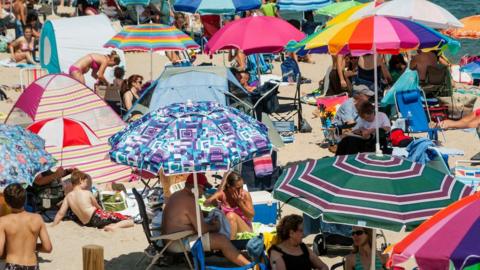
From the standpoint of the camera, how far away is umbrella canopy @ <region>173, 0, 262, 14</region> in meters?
17.4

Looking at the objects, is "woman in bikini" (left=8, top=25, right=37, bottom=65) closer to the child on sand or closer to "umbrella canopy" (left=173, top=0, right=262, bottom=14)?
"umbrella canopy" (left=173, top=0, right=262, bottom=14)

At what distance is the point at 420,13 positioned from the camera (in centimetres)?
1436

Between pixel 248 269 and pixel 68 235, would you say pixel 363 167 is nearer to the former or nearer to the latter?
pixel 248 269

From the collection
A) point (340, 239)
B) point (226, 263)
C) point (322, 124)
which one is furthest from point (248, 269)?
point (322, 124)

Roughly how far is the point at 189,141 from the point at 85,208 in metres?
2.40

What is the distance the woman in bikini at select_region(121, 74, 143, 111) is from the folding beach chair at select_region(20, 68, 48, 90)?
1.81 metres

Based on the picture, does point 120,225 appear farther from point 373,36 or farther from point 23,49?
point 23,49

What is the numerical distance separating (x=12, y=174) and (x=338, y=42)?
137 inches

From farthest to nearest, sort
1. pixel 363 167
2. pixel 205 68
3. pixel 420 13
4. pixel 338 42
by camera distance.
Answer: pixel 420 13
pixel 205 68
pixel 338 42
pixel 363 167

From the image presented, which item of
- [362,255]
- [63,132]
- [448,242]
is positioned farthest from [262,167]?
[448,242]

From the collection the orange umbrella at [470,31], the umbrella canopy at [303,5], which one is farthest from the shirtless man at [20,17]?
the orange umbrella at [470,31]

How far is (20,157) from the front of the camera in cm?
963

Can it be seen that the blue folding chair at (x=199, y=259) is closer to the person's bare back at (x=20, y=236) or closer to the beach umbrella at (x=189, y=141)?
the beach umbrella at (x=189, y=141)

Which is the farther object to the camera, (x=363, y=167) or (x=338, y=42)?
Result: (x=338, y=42)
